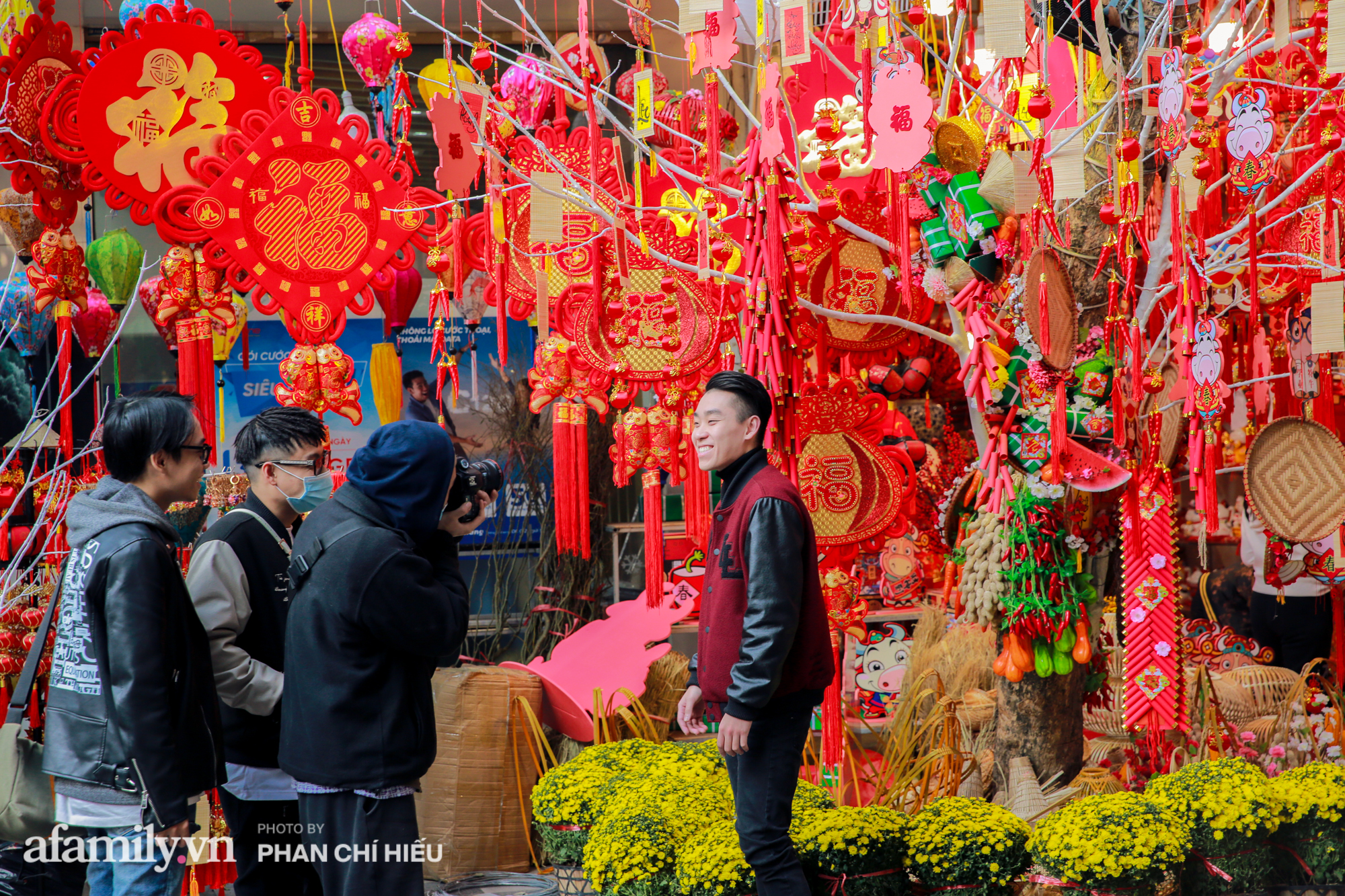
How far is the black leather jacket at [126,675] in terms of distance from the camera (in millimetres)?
1960

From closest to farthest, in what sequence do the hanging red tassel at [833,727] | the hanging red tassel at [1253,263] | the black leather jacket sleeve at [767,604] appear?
the black leather jacket sleeve at [767,604]
the hanging red tassel at [1253,263]
the hanging red tassel at [833,727]

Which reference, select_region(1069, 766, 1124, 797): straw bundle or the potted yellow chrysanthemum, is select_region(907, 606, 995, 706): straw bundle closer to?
select_region(1069, 766, 1124, 797): straw bundle

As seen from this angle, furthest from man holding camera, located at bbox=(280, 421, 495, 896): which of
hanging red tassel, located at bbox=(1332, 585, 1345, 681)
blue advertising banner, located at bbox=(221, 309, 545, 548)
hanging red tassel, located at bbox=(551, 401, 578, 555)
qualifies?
blue advertising banner, located at bbox=(221, 309, 545, 548)

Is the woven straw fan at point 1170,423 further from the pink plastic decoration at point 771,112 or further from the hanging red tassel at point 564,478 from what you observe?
the hanging red tassel at point 564,478

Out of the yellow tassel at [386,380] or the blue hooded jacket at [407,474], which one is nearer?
the blue hooded jacket at [407,474]

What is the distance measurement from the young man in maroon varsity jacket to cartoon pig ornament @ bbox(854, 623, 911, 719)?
2667 mm

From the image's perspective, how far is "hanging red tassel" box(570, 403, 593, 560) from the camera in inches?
149

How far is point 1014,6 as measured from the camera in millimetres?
2350

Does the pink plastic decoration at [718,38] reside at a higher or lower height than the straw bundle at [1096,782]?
higher

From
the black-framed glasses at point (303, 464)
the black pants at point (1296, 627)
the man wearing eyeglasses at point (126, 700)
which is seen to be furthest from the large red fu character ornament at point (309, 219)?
the black pants at point (1296, 627)

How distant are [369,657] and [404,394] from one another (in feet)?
13.7

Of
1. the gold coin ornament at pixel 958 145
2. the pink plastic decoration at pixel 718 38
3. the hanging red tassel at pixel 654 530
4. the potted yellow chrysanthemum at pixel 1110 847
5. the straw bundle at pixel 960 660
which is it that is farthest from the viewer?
the straw bundle at pixel 960 660

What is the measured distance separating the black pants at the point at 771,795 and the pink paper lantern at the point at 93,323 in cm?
269

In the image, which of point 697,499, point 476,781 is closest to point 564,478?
point 697,499
